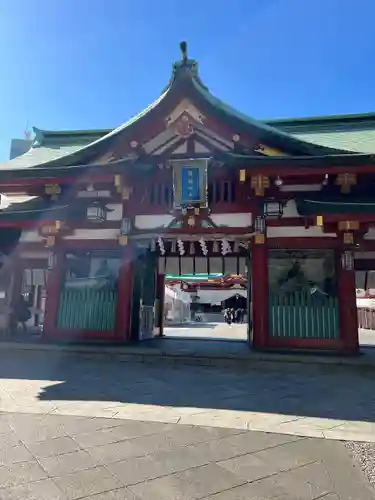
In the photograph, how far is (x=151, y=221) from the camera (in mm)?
9398

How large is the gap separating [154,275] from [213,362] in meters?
4.70

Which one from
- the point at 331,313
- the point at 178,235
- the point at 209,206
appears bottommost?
the point at 331,313

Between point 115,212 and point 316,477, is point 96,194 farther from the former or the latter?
point 316,477

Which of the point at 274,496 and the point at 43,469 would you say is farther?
the point at 43,469

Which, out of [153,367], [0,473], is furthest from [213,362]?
[0,473]

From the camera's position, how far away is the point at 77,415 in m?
4.31

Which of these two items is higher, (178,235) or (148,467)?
(178,235)

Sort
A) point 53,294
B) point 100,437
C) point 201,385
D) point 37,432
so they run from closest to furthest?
point 100,437 → point 37,432 → point 201,385 → point 53,294

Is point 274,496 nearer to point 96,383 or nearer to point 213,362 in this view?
point 96,383

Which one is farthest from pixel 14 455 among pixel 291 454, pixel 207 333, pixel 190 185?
pixel 207 333

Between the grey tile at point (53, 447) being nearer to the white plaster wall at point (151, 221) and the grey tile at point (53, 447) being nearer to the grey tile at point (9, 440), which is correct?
the grey tile at point (9, 440)

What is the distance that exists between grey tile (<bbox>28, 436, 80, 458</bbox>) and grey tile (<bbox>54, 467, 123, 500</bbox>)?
18.7 inches

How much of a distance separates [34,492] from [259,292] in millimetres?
6738

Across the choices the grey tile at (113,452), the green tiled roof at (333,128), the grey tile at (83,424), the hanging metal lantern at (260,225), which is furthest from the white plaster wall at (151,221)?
the grey tile at (113,452)
